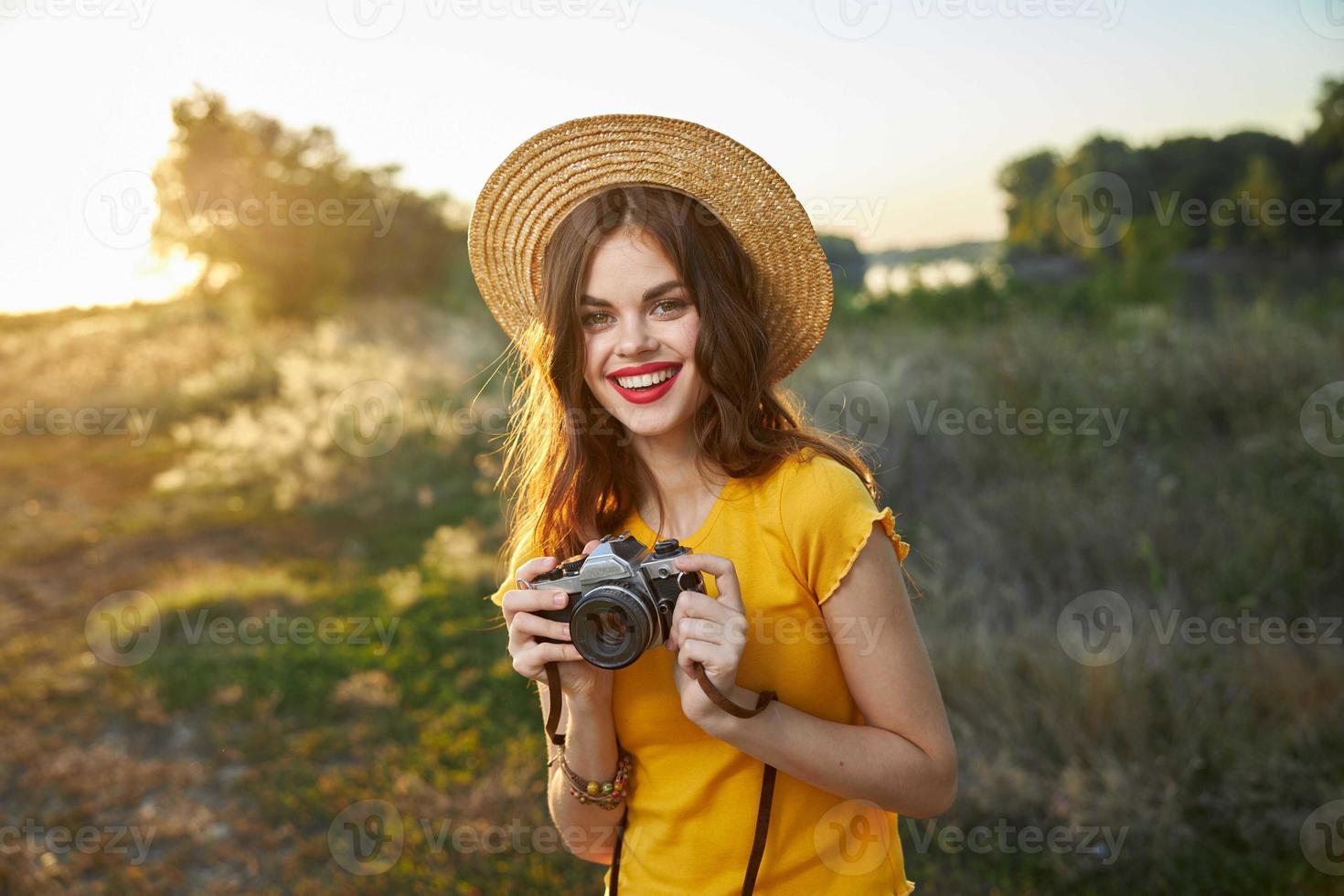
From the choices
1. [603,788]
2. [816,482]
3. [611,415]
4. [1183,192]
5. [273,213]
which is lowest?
[603,788]

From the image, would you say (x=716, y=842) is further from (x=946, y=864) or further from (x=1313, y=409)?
(x=1313, y=409)

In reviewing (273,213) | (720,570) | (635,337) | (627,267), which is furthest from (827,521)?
(273,213)

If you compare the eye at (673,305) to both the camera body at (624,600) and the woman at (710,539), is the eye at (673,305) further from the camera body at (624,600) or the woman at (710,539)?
the camera body at (624,600)

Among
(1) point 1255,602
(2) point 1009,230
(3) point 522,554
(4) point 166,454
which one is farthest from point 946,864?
(4) point 166,454

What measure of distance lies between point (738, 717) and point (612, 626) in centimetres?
24

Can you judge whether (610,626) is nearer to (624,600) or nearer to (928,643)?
(624,600)

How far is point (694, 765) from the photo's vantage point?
1580 millimetres

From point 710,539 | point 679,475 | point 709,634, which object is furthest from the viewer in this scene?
point 679,475

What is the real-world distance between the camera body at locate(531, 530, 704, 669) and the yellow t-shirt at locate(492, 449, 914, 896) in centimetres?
16

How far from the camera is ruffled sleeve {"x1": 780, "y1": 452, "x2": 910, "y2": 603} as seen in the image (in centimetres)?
146

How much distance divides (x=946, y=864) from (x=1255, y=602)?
1.96 m

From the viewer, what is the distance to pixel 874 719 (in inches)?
59.3

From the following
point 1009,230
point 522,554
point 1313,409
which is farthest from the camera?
point 1009,230

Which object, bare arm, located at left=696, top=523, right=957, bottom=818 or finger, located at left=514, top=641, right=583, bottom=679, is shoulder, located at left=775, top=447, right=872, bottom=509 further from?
finger, located at left=514, top=641, right=583, bottom=679
